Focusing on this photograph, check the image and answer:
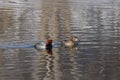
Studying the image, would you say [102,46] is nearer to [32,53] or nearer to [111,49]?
[111,49]

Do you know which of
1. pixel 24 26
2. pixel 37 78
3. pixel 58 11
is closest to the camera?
pixel 37 78

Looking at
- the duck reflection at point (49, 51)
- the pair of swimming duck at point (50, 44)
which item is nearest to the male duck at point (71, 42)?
the pair of swimming duck at point (50, 44)

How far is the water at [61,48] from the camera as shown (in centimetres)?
1894

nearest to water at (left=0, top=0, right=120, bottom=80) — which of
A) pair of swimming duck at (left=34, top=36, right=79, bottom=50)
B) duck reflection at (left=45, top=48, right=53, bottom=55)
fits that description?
duck reflection at (left=45, top=48, right=53, bottom=55)

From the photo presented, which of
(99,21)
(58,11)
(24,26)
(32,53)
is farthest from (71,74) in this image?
(58,11)

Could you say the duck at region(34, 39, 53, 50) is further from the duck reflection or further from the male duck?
the male duck

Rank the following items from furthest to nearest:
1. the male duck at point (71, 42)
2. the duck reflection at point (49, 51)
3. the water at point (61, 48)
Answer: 1. the male duck at point (71, 42)
2. the duck reflection at point (49, 51)
3. the water at point (61, 48)

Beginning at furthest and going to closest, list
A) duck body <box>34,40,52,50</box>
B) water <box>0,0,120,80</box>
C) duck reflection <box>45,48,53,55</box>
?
duck body <box>34,40,52,50</box> < duck reflection <box>45,48,53,55</box> < water <box>0,0,120,80</box>

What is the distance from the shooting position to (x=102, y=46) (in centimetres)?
2541

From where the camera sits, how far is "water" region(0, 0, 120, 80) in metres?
18.9

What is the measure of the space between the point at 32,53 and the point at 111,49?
3.55 m

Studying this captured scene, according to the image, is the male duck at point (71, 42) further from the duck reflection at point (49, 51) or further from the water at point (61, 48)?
the duck reflection at point (49, 51)

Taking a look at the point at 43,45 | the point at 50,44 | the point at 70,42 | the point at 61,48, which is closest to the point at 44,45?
the point at 43,45

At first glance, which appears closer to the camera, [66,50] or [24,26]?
[66,50]
